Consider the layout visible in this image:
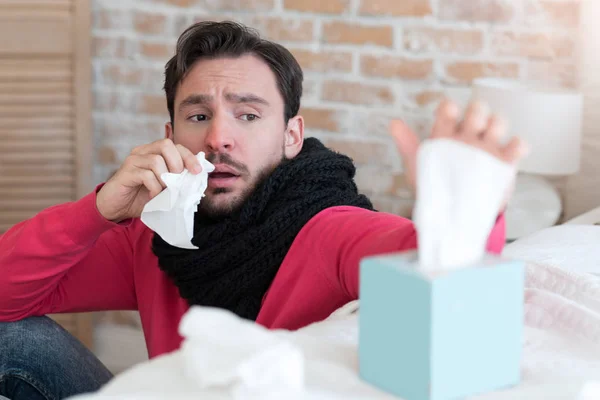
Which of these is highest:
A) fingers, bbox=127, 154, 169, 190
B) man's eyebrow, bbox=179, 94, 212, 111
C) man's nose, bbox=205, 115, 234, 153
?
man's eyebrow, bbox=179, 94, 212, 111

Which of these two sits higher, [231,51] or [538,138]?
[231,51]

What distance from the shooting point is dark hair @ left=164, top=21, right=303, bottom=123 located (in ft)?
5.28

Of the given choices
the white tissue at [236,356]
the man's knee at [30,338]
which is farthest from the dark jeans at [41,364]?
the white tissue at [236,356]

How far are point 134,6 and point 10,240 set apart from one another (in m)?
1.24

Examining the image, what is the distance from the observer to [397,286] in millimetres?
646

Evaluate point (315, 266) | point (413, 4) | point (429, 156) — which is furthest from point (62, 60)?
point (429, 156)

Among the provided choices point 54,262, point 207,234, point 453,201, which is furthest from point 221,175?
point 453,201

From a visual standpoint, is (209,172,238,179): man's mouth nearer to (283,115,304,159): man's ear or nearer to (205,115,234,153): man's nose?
(205,115,234,153): man's nose

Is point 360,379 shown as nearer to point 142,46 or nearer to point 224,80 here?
point 224,80

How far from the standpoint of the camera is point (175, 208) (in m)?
1.32

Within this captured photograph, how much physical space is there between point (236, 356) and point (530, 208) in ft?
5.00

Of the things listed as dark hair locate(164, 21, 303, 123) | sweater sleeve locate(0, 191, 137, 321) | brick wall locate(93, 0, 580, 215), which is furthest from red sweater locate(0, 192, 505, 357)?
brick wall locate(93, 0, 580, 215)

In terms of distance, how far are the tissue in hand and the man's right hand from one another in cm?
73

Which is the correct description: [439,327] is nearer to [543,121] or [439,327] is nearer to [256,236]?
[256,236]
